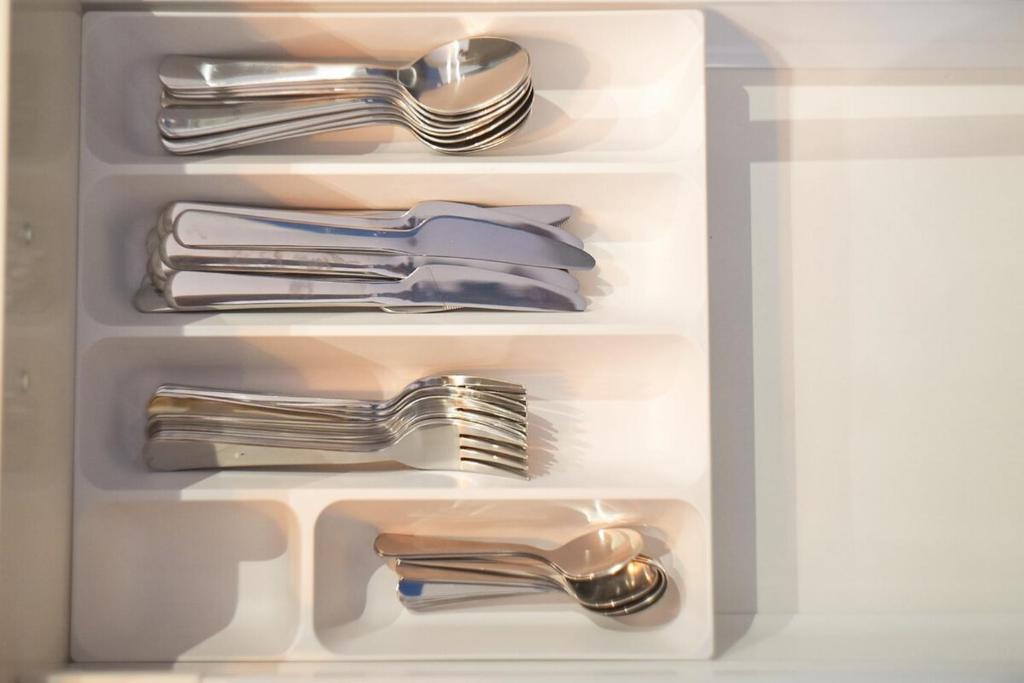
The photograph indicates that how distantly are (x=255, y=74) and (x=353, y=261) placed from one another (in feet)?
0.66

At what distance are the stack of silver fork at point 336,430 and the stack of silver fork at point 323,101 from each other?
9.3 inches

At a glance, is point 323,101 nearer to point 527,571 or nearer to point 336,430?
point 336,430

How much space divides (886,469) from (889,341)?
130 millimetres

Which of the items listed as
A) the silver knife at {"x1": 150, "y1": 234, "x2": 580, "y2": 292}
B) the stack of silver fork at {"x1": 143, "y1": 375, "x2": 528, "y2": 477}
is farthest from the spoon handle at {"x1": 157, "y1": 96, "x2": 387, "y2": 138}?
the stack of silver fork at {"x1": 143, "y1": 375, "x2": 528, "y2": 477}

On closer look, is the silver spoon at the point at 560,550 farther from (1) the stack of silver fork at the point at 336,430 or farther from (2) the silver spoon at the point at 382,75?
(2) the silver spoon at the point at 382,75

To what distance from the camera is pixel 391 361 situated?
888 mm

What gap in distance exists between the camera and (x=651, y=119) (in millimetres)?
915

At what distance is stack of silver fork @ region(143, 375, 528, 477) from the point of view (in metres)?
0.86

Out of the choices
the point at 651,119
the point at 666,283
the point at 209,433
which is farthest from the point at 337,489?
the point at 651,119

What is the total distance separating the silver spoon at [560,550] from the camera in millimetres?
860

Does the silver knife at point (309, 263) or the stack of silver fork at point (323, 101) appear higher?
the stack of silver fork at point (323, 101)

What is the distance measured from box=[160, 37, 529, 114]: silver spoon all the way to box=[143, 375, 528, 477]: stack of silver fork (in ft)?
0.88

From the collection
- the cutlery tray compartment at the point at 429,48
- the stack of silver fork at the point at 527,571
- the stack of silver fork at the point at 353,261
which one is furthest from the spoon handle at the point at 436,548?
the cutlery tray compartment at the point at 429,48

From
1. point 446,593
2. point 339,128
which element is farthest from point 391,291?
point 446,593
